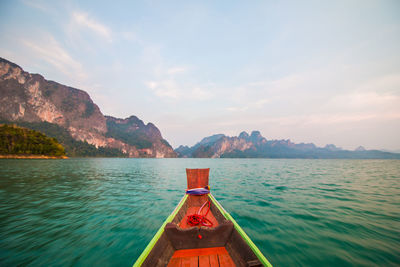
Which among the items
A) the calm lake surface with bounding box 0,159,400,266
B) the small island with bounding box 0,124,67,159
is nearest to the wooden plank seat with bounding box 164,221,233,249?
the calm lake surface with bounding box 0,159,400,266

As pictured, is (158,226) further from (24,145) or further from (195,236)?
(24,145)

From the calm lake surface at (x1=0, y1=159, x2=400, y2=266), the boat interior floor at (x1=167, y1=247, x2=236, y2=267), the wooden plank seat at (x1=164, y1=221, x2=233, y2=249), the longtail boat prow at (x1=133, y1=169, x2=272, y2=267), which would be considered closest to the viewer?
the longtail boat prow at (x1=133, y1=169, x2=272, y2=267)

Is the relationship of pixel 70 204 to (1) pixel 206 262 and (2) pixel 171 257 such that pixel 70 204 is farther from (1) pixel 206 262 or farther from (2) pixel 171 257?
(1) pixel 206 262

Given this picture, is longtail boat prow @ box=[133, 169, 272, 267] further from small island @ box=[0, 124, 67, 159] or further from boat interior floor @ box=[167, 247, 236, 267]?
small island @ box=[0, 124, 67, 159]

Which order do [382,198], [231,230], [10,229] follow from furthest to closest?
[382,198]
[10,229]
[231,230]

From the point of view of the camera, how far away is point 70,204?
30.8ft

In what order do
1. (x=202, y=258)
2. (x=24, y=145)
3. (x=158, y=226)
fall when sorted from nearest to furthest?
(x=202, y=258), (x=158, y=226), (x=24, y=145)

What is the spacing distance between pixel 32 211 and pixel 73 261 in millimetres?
6571

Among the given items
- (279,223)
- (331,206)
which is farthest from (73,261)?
(331,206)

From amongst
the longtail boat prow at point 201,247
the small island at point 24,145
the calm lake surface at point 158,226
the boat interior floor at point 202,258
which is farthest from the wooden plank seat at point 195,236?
the small island at point 24,145

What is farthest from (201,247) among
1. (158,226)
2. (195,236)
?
(158,226)

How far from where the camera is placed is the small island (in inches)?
2239

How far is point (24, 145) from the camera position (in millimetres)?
59438

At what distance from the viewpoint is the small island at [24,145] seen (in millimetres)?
56866
